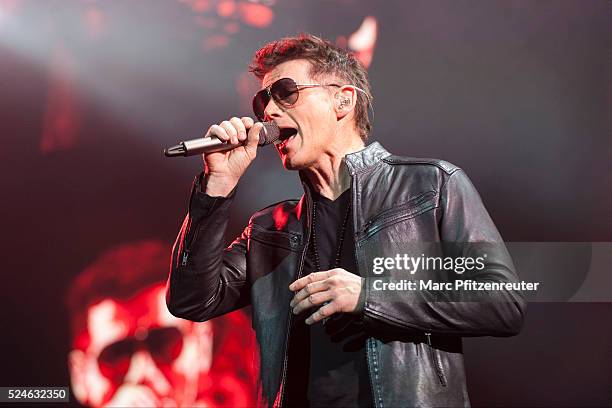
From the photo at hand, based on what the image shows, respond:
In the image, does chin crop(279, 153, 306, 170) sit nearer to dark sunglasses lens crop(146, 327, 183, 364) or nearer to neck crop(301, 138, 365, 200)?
neck crop(301, 138, 365, 200)

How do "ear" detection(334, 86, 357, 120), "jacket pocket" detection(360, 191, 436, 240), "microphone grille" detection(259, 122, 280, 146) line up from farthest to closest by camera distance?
1. "ear" detection(334, 86, 357, 120)
2. "microphone grille" detection(259, 122, 280, 146)
3. "jacket pocket" detection(360, 191, 436, 240)

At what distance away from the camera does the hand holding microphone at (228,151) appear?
1652 mm

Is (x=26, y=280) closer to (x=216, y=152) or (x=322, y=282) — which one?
(x=216, y=152)

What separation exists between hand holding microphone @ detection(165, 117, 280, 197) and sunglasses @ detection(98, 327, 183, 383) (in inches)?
49.2

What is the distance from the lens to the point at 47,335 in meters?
2.74

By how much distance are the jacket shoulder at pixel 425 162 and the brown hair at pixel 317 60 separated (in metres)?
0.25

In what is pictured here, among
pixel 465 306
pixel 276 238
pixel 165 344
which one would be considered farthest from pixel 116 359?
pixel 465 306

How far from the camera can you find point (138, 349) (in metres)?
2.77

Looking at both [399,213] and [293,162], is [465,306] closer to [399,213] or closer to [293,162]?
[399,213]

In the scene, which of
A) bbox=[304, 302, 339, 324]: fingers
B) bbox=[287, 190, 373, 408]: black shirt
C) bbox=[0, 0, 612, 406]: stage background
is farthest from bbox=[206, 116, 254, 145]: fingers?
bbox=[0, 0, 612, 406]: stage background

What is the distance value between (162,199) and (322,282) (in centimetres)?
152

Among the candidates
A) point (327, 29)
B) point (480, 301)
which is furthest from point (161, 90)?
point (480, 301)

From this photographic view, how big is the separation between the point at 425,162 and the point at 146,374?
1.58 m

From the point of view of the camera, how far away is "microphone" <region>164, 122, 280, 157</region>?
157 cm
